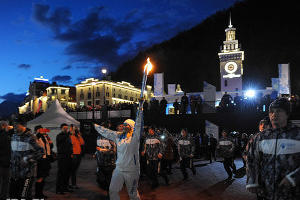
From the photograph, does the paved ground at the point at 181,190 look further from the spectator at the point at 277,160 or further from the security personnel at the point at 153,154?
the spectator at the point at 277,160

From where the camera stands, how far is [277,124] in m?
3.67

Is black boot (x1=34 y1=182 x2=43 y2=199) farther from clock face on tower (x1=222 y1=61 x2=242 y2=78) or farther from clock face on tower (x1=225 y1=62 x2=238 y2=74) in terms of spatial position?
clock face on tower (x1=225 y1=62 x2=238 y2=74)

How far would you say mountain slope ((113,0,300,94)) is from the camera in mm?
114706

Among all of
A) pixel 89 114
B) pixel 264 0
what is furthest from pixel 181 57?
pixel 89 114

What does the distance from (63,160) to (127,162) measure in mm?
4439

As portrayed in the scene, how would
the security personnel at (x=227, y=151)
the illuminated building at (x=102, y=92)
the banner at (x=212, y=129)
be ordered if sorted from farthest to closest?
1. the illuminated building at (x=102, y=92)
2. the banner at (x=212, y=129)
3. the security personnel at (x=227, y=151)

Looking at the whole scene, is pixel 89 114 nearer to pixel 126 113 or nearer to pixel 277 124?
pixel 126 113

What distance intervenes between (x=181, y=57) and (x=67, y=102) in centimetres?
8365

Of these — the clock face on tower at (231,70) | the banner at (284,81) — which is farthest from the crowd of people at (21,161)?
the clock face on tower at (231,70)

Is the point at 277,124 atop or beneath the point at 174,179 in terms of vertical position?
atop

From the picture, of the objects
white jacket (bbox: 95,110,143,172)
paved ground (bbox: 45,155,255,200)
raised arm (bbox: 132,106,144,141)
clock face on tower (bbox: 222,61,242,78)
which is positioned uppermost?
clock face on tower (bbox: 222,61,242,78)

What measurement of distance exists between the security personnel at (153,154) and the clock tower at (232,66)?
52341 mm

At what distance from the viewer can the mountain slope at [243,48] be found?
4516 inches

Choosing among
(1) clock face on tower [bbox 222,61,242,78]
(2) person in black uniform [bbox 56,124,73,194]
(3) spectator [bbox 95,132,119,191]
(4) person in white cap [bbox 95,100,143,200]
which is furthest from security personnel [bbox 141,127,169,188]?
(1) clock face on tower [bbox 222,61,242,78]
